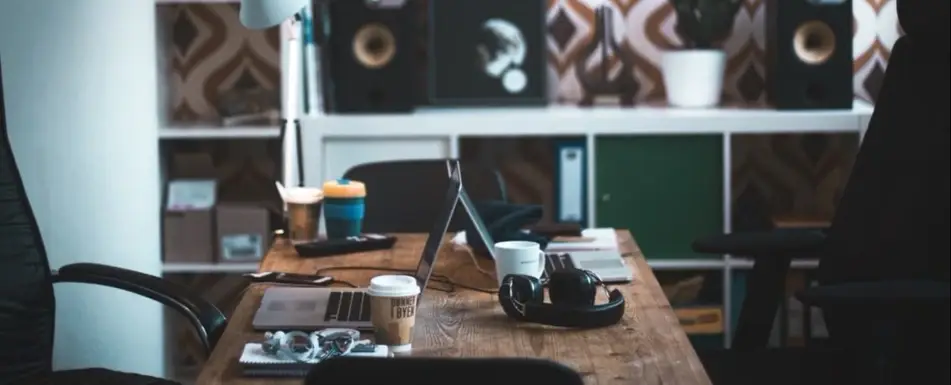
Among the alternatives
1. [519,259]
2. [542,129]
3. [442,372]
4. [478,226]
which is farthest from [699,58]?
[442,372]

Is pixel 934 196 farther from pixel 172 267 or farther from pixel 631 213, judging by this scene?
pixel 172 267

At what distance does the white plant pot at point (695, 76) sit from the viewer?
3.88 meters

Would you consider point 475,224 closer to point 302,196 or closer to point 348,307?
point 348,307

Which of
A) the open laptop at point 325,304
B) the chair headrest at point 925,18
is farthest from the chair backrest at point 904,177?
the open laptop at point 325,304

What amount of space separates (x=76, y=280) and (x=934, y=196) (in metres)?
1.59

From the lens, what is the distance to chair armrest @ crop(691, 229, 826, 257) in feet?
8.48

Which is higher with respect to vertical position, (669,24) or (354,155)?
(669,24)

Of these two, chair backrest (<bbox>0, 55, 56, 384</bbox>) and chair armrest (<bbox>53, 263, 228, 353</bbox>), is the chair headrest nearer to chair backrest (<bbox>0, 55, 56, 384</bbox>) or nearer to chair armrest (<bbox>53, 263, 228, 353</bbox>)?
chair armrest (<bbox>53, 263, 228, 353</bbox>)

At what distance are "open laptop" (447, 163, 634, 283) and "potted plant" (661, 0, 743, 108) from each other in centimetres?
138

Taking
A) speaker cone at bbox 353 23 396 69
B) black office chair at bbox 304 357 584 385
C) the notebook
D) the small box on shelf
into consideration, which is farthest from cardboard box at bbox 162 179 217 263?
black office chair at bbox 304 357 584 385

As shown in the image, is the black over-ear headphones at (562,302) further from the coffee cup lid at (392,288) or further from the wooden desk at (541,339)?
the coffee cup lid at (392,288)

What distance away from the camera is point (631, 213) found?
151 inches

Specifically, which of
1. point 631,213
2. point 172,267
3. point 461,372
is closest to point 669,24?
point 631,213

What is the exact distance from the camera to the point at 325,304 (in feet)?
7.02
